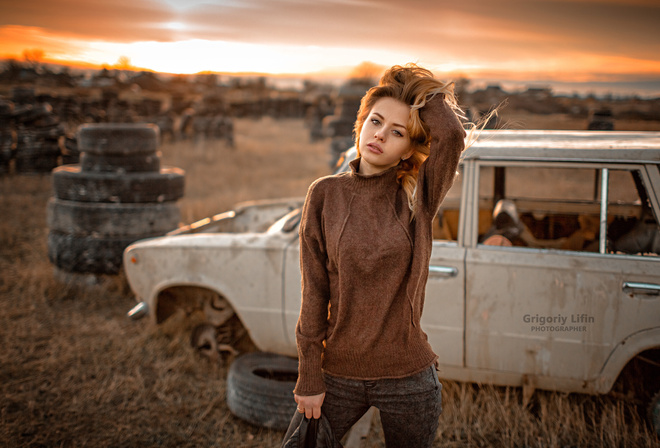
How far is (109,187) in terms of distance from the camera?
512cm

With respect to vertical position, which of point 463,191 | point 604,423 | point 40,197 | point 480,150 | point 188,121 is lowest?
point 604,423

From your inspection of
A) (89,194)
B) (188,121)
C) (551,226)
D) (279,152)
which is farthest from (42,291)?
(188,121)

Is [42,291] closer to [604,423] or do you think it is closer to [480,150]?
[480,150]

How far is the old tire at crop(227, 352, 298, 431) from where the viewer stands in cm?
299

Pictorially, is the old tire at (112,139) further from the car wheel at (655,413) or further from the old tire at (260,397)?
the car wheel at (655,413)

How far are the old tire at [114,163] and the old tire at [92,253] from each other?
0.78m

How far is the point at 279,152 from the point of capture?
17.7m

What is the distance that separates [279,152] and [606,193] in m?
15.5

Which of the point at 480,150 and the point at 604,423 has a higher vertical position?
the point at 480,150

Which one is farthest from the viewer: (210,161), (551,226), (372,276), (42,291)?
(210,161)

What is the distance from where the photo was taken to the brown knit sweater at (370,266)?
1510mm

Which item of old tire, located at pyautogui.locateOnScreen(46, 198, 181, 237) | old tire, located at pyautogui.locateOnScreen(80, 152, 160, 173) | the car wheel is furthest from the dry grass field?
old tire, located at pyautogui.locateOnScreen(80, 152, 160, 173)

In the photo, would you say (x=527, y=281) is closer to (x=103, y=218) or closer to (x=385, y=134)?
(x=385, y=134)

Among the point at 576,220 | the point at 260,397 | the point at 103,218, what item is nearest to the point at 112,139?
the point at 103,218
